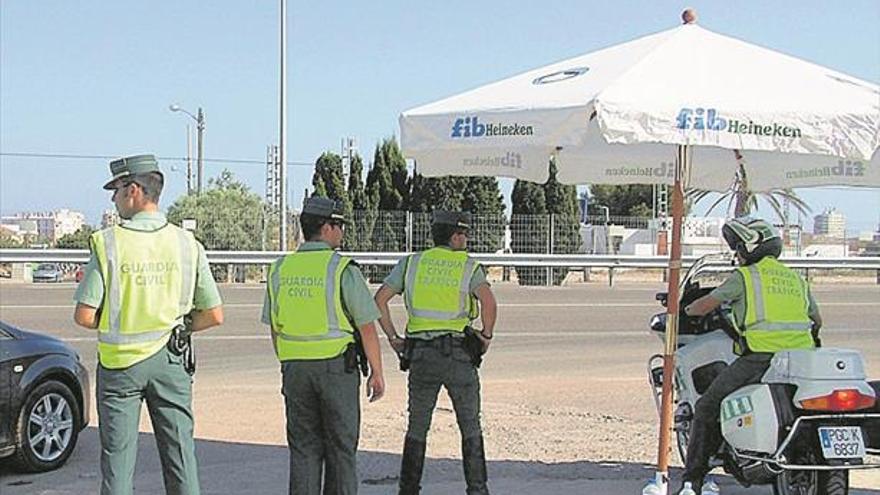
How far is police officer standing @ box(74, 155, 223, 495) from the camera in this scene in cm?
564

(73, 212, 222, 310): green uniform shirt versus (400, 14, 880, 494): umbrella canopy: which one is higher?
(400, 14, 880, 494): umbrella canopy

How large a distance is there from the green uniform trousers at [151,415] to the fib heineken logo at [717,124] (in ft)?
9.64

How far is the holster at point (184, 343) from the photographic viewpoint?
577cm

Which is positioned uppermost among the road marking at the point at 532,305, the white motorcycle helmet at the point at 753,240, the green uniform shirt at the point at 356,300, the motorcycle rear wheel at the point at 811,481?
the white motorcycle helmet at the point at 753,240

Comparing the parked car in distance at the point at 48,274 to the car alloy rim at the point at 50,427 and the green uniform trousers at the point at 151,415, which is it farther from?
the green uniform trousers at the point at 151,415

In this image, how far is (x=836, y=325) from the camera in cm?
2100

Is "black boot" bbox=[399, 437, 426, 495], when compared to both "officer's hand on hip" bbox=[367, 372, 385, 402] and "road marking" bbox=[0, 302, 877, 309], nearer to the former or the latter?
"officer's hand on hip" bbox=[367, 372, 385, 402]

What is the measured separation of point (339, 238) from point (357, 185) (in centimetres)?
3419

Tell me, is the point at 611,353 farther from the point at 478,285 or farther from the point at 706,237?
the point at 706,237

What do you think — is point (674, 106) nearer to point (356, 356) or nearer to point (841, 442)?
point (841, 442)

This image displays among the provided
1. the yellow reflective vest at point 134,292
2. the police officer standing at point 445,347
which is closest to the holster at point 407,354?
the police officer standing at point 445,347

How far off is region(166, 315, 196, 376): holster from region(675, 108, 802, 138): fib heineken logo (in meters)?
2.78

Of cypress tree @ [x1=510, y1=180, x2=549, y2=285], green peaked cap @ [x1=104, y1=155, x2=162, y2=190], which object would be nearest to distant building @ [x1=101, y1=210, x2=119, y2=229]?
green peaked cap @ [x1=104, y1=155, x2=162, y2=190]

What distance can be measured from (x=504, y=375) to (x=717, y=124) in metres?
8.10
